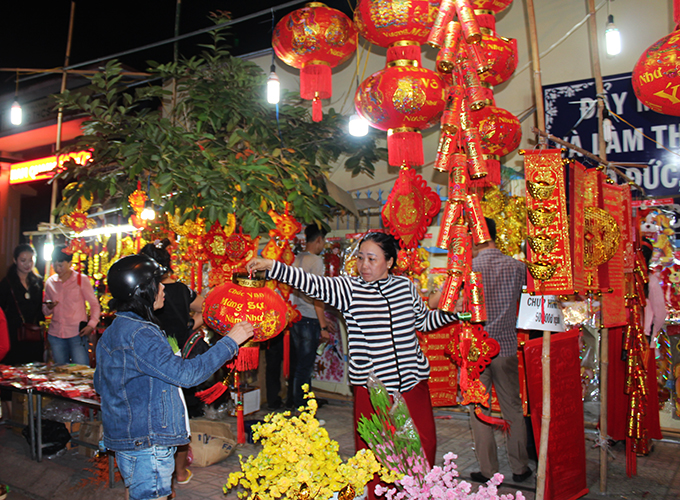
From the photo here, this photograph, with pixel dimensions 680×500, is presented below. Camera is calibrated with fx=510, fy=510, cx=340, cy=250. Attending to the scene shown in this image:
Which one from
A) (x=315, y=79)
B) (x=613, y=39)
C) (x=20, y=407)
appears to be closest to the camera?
(x=315, y=79)

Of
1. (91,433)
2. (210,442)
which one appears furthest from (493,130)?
(91,433)

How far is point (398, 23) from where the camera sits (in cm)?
265

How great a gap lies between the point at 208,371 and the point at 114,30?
6.52 m

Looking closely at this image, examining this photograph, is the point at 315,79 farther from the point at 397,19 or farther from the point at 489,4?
the point at 489,4

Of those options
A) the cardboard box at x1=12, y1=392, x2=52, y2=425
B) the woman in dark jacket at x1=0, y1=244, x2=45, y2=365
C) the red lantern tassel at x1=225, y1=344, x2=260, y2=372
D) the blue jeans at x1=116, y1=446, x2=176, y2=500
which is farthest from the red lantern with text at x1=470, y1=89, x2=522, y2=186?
the woman in dark jacket at x1=0, y1=244, x2=45, y2=365

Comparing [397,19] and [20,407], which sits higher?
[397,19]

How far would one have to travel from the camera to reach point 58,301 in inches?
183

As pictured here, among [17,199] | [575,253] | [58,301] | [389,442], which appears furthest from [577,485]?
[17,199]

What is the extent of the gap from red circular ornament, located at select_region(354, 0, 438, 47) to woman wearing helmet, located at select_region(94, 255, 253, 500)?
1.73 meters

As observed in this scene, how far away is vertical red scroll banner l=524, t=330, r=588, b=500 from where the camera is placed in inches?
93.7

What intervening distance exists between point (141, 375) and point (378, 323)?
3.16ft

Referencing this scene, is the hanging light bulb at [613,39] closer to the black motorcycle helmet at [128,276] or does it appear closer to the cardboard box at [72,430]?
the black motorcycle helmet at [128,276]

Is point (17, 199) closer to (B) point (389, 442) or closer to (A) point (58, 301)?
(A) point (58, 301)

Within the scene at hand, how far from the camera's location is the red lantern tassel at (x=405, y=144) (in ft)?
9.69
